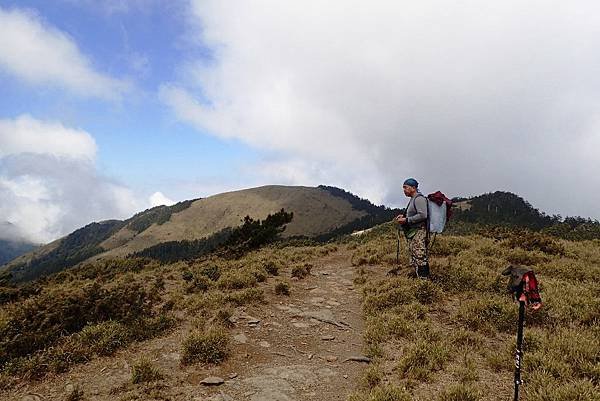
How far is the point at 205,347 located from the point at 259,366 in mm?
1310

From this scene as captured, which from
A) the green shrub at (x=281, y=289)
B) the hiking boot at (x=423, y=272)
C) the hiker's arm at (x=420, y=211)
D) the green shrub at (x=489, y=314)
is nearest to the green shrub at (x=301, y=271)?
the green shrub at (x=281, y=289)

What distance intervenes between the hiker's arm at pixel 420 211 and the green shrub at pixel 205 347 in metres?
7.25

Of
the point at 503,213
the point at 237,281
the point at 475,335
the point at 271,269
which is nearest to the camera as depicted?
the point at 475,335

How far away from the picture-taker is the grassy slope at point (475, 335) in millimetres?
6426

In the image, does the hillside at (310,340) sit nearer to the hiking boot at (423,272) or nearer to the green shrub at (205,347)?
the green shrub at (205,347)

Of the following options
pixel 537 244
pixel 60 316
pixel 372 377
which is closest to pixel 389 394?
pixel 372 377

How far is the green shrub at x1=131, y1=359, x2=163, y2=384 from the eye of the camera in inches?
292

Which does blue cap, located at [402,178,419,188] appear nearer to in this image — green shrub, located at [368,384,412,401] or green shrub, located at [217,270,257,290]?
green shrub, located at [217,270,257,290]

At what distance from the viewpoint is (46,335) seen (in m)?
9.48

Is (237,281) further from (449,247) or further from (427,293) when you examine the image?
(449,247)

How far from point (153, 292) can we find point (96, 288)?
1953 mm

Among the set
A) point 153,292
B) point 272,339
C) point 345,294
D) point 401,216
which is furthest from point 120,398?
point 401,216

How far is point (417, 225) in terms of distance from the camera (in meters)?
13.2

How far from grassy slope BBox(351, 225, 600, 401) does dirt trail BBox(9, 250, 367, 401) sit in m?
0.71
